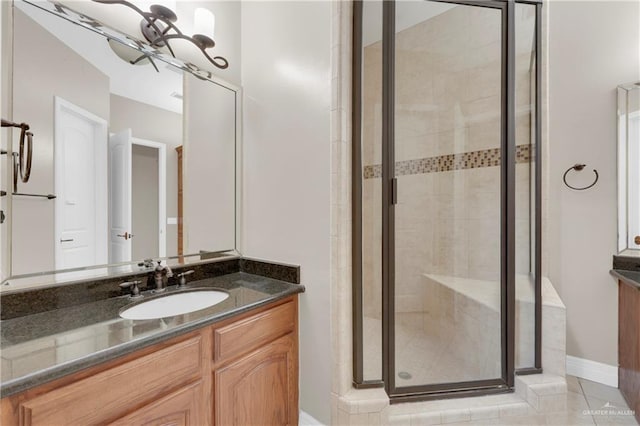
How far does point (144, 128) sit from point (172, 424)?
50.5 inches

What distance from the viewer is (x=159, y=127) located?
1504 mm

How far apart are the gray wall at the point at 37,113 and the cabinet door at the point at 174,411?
2.26 ft

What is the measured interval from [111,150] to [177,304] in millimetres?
771

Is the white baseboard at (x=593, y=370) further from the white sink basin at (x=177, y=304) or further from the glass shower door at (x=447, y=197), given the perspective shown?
the white sink basin at (x=177, y=304)

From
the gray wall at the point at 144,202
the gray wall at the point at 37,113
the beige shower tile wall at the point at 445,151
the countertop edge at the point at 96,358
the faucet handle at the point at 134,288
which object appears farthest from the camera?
the beige shower tile wall at the point at 445,151

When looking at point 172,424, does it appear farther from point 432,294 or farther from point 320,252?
point 432,294

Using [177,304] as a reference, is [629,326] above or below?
below

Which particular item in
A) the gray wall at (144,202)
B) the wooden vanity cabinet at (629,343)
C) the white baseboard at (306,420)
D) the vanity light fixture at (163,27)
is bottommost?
the white baseboard at (306,420)

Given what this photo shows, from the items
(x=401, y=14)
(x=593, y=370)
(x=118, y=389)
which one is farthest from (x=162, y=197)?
(x=593, y=370)

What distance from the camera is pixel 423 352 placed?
1918 mm

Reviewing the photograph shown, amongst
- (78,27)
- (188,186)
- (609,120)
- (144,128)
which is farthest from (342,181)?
(609,120)

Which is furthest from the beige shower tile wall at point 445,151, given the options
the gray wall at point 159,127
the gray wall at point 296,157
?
the gray wall at point 159,127

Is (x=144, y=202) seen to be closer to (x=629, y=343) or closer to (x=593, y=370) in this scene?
(x=629, y=343)

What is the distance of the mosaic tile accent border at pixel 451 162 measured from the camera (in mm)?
1538
